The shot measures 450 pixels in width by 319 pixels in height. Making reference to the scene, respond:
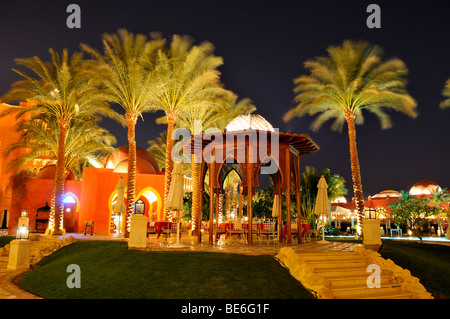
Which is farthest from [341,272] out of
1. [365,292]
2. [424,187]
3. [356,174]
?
[424,187]

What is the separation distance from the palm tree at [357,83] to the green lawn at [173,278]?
12.5 meters

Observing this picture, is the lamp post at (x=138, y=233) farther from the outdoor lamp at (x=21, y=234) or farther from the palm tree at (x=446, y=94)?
the palm tree at (x=446, y=94)

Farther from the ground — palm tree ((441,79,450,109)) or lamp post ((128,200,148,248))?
palm tree ((441,79,450,109))

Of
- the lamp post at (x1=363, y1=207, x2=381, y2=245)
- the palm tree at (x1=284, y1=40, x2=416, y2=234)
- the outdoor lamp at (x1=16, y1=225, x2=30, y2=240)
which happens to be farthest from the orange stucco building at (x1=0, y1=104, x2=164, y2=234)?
the lamp post at (x1=363, y1=207, x2=381, y2=245)

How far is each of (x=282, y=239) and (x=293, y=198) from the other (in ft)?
43.9

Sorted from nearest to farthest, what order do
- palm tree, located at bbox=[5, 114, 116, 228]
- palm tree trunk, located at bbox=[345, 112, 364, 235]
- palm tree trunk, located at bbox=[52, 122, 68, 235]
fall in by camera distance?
1. palm tree trunk, located at bbox=[345, 112, 364, 235]
2. palm tree trunk, located at bbox=[52, 122, 68, 235]
3. palm tree, located at bbox=[5, 114, 116, 228]

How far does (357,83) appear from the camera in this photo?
20.0 m

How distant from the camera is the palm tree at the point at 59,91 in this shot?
807 inches

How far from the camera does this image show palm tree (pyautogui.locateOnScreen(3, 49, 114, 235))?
20500mm

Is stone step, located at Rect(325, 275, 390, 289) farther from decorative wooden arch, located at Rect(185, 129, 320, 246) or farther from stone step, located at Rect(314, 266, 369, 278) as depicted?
decorative wooden arch, located at Rect(185, 129, 320, 246)

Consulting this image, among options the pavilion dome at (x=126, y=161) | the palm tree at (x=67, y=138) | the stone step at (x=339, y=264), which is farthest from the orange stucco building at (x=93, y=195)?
the stone step at (x=339, y=264)

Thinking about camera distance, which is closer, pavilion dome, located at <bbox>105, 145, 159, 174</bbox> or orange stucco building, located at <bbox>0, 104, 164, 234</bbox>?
orange stucco building, located at <bbox>0, 104, 164, 234</bbox>

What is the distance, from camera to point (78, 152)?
86.1 feet

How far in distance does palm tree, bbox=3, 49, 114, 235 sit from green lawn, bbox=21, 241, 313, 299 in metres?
11.8
